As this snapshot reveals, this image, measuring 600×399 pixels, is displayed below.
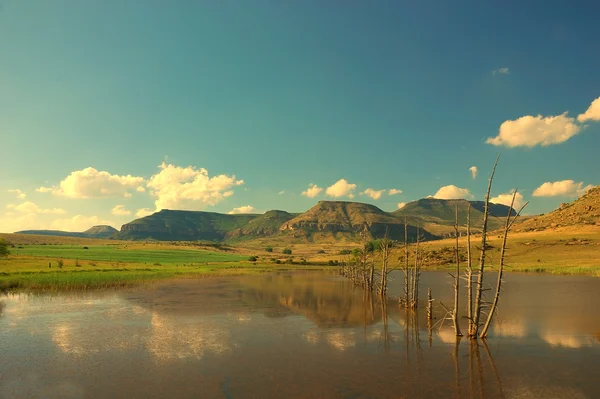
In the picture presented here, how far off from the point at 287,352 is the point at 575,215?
15990cm

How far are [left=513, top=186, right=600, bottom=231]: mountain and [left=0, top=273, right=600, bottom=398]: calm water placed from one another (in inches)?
4402

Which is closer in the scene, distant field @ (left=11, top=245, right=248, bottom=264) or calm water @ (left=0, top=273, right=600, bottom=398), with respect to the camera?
calm water @ (left=0, top=273, right=600, bottom=398)

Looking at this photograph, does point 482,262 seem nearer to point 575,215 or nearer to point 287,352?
point 287,352

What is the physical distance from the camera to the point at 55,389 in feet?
62.3

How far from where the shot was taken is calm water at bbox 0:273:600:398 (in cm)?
1870

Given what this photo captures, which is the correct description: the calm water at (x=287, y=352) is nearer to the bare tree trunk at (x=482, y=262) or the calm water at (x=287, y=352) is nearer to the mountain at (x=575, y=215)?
the bare tree trunk at (x=482, y=262)

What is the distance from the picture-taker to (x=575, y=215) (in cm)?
14562

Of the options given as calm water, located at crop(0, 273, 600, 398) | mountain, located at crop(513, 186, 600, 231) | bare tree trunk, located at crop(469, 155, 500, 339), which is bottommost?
calm water, located at crop(0, 273, 600, 398)

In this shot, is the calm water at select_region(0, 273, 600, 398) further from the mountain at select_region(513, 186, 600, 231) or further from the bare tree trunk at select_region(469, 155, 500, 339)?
the mountain at select_region(513, 186, 600, 231)

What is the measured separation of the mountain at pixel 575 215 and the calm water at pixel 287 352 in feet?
367

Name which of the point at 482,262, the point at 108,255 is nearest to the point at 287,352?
the point at 482,262

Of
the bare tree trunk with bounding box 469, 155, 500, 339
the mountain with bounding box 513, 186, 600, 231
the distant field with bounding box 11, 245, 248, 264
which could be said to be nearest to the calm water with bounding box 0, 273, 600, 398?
the bare tree trunk with bounding box 469, 155, 500, 339

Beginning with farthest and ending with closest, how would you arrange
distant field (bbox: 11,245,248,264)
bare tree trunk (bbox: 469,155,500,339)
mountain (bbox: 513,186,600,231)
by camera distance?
mountain (bbox: 513,186,600,231), distant field (bbox: 11,245,248,264), bare tree trunk (bbox: 469,155,500,339)

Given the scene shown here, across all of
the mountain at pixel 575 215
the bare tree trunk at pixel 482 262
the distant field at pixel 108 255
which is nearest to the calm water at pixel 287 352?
the bare tree trunk at pixel 482 262
